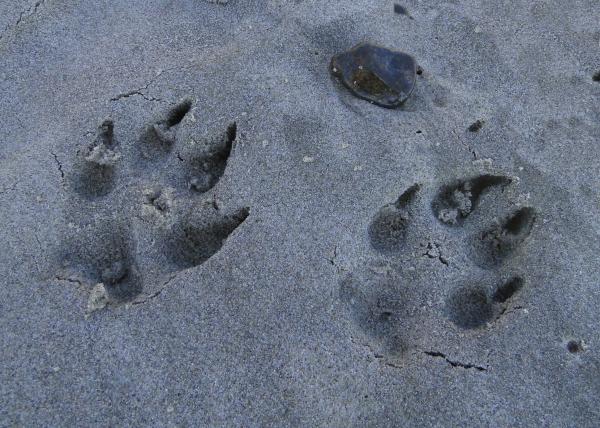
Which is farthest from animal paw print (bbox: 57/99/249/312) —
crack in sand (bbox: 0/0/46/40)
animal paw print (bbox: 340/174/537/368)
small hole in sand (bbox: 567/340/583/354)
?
small hole in sand (bbox: 567/340/583/354)

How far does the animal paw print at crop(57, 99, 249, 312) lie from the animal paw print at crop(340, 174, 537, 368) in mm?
445

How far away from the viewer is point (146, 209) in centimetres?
162

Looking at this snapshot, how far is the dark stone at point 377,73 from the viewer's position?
72.0 inches

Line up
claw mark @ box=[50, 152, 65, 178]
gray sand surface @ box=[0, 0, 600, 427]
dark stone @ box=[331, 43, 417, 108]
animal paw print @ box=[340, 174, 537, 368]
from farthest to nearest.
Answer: dark stone @ box=[331, 43, 417, 108]
claw mark @ box=[50, 152, 65, 178]
animal paw print @ box=[340, 174, 537, 368]
gray sand surface @ box=[0, 0, 600, 427]

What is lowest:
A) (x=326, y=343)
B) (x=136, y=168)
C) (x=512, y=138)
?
(x=326, y=343)

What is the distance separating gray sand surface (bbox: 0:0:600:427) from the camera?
4.61 ft

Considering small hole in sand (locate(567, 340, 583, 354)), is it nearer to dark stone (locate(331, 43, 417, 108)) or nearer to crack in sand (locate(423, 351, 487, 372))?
crack in sand (locate(423, 351, 487, 372))

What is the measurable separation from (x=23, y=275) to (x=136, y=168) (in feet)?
1.52

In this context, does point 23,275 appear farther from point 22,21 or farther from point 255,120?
point 22,21

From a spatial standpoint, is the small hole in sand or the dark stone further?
the dark stone

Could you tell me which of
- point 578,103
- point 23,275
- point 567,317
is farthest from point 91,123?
point 578,103

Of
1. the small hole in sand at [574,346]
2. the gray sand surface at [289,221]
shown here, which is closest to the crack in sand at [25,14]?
the gray sand surface at [289,221]

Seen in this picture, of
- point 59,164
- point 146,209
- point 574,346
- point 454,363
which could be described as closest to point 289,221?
point 146,209

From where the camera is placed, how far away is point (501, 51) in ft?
6.65
